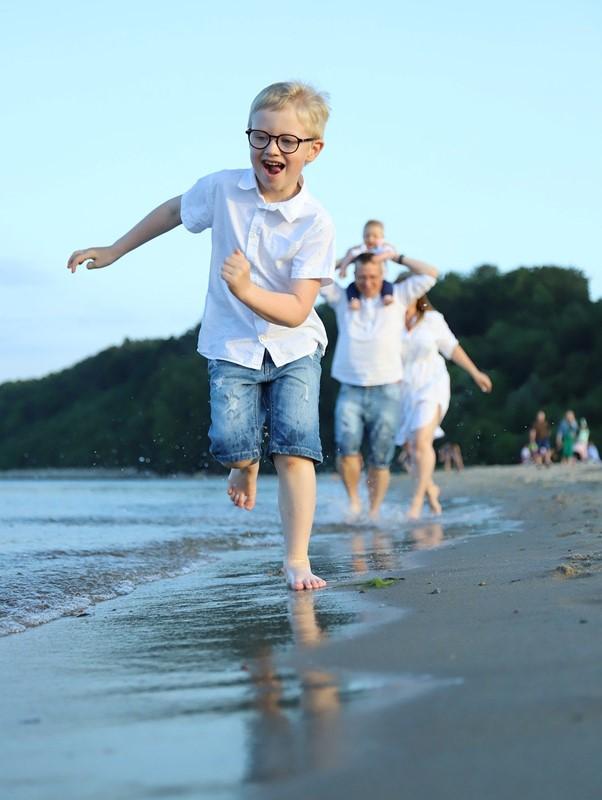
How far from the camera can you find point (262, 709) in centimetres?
204

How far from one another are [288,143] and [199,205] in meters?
0.46

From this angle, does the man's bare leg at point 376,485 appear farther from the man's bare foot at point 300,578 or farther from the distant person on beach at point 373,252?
the man's bare foot at point 300,578

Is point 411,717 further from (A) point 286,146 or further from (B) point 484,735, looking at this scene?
(A) point 286,146

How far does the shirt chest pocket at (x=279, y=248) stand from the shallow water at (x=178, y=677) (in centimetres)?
117

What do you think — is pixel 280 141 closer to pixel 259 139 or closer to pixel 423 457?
pixel 259 139

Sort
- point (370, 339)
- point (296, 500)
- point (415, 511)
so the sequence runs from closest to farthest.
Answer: point (296, 500)
point (370, 339)
point (415, 511)

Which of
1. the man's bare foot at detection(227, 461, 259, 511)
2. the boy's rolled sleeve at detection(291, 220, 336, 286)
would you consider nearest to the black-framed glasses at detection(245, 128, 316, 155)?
the boy's rolled sleeve at detection(291, 220, 336, 286)

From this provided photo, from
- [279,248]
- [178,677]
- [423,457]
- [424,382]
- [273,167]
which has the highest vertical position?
[273,167]

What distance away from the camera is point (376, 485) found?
29.9 feet

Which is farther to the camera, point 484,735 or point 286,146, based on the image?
point 286,146

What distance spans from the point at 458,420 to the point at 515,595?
5369 centimetres

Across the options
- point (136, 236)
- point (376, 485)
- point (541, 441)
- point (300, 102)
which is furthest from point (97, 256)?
point (541, 441)

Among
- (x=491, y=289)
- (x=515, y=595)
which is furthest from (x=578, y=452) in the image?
(x=491, y=289)

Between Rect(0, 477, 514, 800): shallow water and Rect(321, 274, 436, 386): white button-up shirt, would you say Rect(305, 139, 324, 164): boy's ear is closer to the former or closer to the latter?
Rect(0, 477, 514, 800): shallow water
